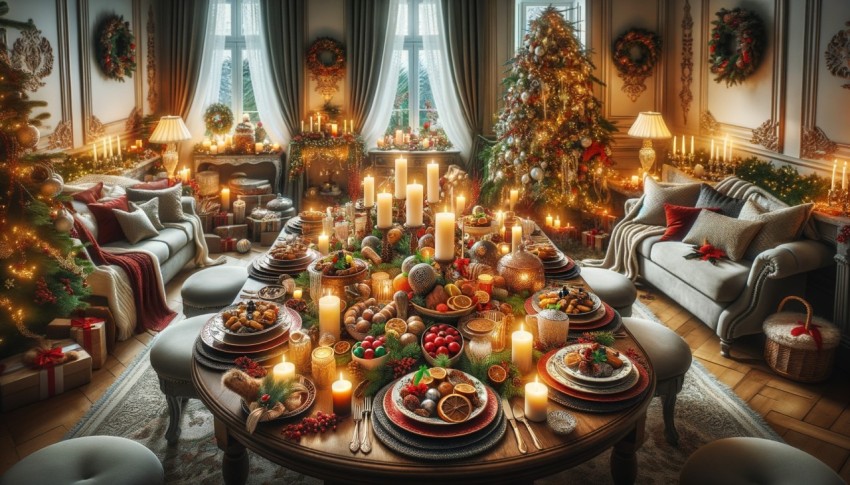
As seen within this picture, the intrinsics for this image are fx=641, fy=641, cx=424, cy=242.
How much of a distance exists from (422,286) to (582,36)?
573 cm

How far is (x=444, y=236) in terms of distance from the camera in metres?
2.50

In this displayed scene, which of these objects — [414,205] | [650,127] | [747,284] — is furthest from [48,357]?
[650,127]

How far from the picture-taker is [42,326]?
3680mm

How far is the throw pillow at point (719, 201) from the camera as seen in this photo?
15.3 ft

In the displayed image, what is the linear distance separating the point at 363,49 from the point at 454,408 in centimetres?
634

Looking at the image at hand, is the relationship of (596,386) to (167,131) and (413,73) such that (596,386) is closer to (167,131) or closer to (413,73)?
(167,131)

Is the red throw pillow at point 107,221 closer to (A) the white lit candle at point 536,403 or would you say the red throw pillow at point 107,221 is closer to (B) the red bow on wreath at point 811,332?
(A) the white lit candle at point 536,403

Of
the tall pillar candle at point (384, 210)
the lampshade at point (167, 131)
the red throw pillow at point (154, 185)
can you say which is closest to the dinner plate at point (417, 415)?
the tall pillar candle at point (384, 210)

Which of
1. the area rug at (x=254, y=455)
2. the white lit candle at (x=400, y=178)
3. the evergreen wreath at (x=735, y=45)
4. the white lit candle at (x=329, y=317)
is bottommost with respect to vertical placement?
the area rug at (x=254, y=455)

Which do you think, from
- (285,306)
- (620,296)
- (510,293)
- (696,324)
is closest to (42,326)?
(285,306)

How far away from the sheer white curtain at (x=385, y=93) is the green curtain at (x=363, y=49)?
0.07 metres

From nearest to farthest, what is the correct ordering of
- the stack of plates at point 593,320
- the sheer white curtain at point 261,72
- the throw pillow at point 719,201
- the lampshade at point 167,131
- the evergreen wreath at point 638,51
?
1. the stack of plates at point 593,320
2. the throw pillow at point 719,201
3. the lampshade at point 167,131
4. the evergreen wreath at point 638,51
5. the sheer white curtain at point 261,72

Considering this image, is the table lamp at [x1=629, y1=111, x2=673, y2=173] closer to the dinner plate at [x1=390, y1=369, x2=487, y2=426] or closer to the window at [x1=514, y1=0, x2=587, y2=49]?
the window at [x1=514, y1=0, x2=587, y2=49]

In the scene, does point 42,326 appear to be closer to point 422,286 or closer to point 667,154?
point 422,286
